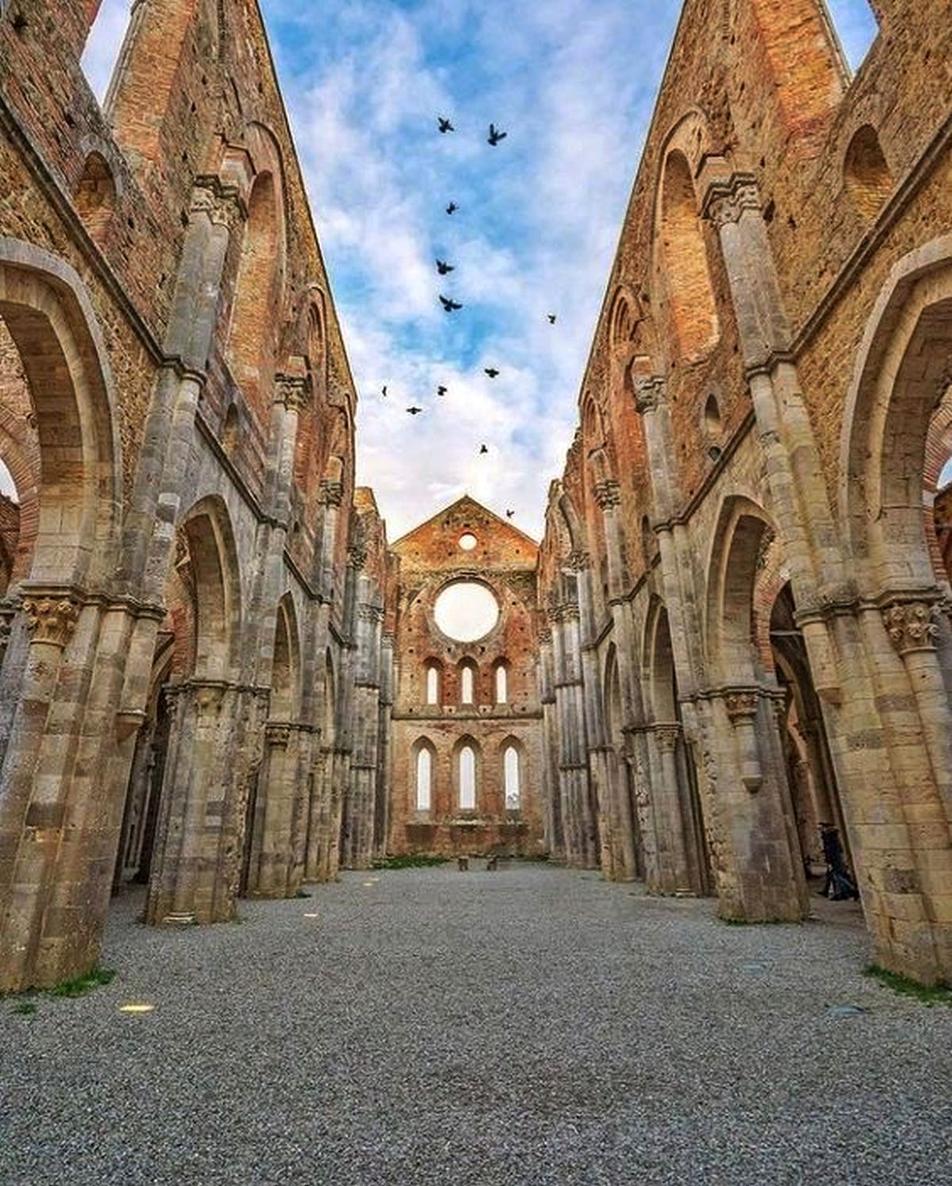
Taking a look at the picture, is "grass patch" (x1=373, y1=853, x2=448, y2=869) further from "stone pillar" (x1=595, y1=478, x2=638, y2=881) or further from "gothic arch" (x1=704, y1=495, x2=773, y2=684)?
"gothic arch" (x1=704, y1=495, x2=773, y2=684)

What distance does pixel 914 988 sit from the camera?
227 inches

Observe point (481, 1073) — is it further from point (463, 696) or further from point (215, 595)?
point (463, 696)

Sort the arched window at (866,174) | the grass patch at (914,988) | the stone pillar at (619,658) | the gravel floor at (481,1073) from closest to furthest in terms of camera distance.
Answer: the gravel floor at (481,1073), the grass patch at (914,988), the arched window at (866,174), the stone pillar at (619,658)

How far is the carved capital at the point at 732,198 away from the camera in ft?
32.0

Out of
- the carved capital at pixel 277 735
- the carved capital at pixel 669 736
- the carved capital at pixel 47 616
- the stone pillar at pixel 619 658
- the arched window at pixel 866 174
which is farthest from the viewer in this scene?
the stone pillar at pixel 619 658

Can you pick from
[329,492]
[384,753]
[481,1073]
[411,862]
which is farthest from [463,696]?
[481,1073]

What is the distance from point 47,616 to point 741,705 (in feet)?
31.9

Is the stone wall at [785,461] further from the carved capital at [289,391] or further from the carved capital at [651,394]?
the carved capital at [289,391]

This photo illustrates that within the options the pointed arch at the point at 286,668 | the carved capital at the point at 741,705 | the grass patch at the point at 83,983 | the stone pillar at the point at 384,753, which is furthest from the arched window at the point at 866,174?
the stone pillar at the point at 384,753

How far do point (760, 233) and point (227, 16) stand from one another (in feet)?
33.0

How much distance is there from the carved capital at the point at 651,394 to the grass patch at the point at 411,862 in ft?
64.1

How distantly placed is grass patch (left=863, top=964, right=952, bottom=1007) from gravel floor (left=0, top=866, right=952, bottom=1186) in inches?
8.0

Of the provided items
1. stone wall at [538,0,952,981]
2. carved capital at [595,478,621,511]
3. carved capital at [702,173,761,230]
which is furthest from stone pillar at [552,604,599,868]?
carved capital at [702,173,761,230]

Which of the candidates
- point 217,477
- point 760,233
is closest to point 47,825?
point 217,477
